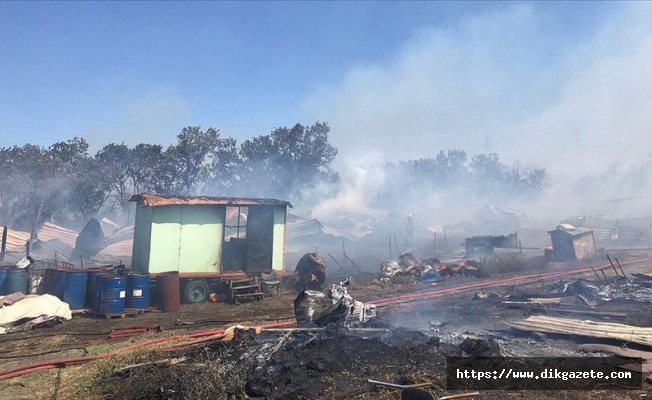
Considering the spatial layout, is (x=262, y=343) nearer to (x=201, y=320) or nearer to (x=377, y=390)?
(x=377, y=390)

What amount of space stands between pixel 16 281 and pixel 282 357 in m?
10.9

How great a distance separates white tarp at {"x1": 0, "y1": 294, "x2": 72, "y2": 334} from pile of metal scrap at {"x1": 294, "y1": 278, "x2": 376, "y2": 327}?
716 centimetres

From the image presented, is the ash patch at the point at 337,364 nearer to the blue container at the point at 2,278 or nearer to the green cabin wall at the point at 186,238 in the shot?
the green cabin wall at the point at 186,238

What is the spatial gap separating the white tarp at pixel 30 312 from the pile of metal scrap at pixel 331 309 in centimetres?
716

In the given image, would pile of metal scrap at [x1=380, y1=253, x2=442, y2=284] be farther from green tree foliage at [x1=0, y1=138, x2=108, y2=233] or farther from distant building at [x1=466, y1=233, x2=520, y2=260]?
green tree foliage at [x1=0, y1=138, x2=108, y2=233]

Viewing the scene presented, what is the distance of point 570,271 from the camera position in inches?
751

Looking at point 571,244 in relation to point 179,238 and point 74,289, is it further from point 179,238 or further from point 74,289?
point 74,289

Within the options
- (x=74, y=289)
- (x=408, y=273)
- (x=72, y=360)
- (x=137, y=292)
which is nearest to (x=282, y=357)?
(x=72, y=360)

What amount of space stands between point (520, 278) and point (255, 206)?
39.5ft

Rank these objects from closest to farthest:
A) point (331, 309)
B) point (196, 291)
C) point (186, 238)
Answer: point (331, 309) → point (196, 291) → point (186, 238)

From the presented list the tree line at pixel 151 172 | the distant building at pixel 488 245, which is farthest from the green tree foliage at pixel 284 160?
the distant building at pixel 488 245

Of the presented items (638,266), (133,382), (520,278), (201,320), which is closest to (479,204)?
(638,266)

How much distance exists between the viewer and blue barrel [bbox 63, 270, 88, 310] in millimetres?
12023

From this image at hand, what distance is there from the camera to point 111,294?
1162 centimetres
